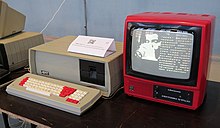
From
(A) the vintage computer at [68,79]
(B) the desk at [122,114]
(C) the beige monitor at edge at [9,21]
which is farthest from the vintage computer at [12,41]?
(B) the desk at [122,114]

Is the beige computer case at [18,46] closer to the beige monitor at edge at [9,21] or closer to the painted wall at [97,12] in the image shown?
the beige monitor at edge at [9,21]

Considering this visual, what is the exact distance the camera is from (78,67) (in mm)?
1144

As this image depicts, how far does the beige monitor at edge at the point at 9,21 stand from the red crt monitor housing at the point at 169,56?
818 mm

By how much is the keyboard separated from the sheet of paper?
0.17 meters

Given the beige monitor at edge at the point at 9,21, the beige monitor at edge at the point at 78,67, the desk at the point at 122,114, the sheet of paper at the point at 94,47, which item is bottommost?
the desk at the point at 122,114

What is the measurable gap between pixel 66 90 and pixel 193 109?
56 cm

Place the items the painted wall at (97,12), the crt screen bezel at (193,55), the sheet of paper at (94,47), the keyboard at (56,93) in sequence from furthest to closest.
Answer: the painted wall at (97,12) → the sheet of paper at (94,47) → the keyboard at (56,93) → the crt screen bezel at (193,55)

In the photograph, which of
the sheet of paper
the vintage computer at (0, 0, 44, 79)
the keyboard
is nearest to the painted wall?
the vintage computer at (0, 0, 44, 79)

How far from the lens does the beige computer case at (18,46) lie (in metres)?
1.37

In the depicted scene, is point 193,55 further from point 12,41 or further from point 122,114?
point 12,41

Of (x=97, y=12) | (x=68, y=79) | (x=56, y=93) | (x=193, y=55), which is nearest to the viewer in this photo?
(x=193, y=55)

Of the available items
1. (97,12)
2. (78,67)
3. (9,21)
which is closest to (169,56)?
(78,67)

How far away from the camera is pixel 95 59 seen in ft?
3.48

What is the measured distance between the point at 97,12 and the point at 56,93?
30.7 inches
